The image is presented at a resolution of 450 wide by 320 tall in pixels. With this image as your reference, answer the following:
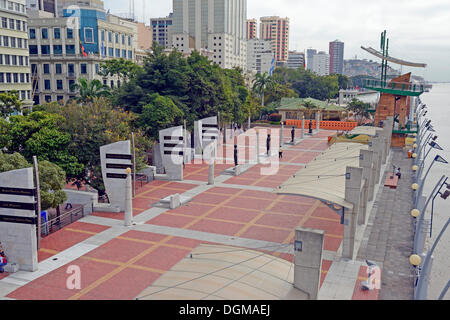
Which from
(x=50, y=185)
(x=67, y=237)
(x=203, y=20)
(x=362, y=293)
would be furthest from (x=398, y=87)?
(x=203, y=20)

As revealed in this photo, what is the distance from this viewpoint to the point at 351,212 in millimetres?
21250

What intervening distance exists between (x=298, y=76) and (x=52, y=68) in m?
75.7

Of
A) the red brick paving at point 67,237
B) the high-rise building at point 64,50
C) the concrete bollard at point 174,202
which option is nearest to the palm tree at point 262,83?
the high-rise building at point 64,50

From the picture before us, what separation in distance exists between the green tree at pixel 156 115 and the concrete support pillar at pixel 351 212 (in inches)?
900

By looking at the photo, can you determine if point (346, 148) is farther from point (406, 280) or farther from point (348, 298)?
point (348, 298)

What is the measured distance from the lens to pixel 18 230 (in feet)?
66.9

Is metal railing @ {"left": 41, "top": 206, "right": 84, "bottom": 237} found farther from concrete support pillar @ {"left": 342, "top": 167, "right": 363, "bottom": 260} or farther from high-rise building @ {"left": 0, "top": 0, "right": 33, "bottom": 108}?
high-rise building @ {"left": 0, "top": 0, "right": 33, "bottom": 108}

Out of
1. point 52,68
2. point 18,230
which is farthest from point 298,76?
point 18,230

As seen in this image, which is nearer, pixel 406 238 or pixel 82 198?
pixel 406 238

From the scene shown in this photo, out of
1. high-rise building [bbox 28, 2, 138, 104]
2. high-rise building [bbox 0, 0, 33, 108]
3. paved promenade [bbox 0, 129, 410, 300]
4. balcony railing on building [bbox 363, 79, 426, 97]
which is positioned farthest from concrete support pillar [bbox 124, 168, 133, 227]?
high-rise building [bbox 28, 2, 138, 104]

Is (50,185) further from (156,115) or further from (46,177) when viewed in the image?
(156,115)

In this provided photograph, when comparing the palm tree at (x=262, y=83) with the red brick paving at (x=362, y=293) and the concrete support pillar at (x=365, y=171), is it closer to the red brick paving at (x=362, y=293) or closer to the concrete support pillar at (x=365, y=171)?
the concrete support pillar at (x=365, y=171)
